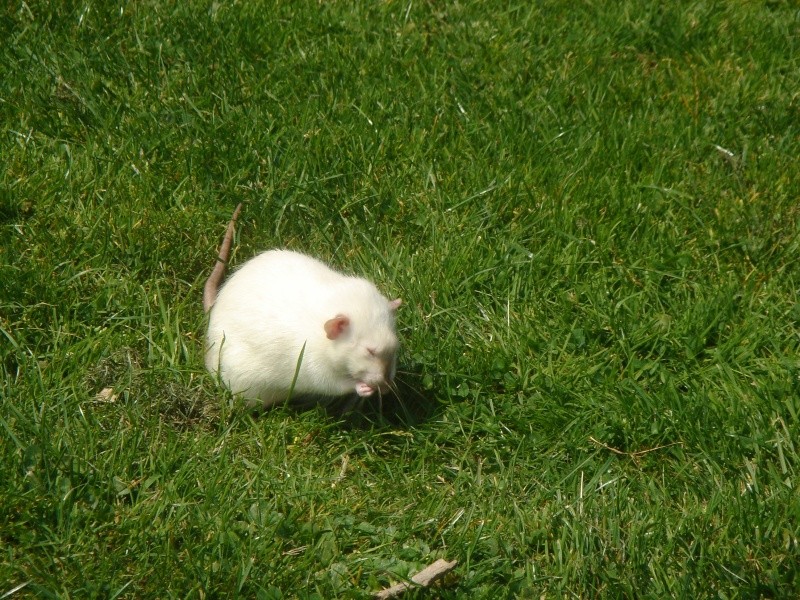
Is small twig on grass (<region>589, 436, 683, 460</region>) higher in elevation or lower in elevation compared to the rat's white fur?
lower

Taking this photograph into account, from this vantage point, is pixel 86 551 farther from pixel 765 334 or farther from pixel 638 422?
pixel 765 334

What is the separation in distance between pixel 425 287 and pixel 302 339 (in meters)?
0.83

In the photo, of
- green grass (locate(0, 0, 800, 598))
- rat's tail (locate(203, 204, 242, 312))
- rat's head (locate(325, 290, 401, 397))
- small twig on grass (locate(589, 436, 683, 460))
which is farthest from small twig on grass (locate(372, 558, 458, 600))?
rat's tail (locate(203, 204, 242, 312))

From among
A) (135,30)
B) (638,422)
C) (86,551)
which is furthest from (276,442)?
(135,30)

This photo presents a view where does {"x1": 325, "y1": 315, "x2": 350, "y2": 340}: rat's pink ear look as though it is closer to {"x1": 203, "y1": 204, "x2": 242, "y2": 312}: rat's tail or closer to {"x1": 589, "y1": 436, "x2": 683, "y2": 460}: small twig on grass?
{"x1": 203, "y1": 204, "x2": 242, "y2": 312}: rat's tail

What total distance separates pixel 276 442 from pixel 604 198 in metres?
2.31

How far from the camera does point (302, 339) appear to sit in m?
4.19

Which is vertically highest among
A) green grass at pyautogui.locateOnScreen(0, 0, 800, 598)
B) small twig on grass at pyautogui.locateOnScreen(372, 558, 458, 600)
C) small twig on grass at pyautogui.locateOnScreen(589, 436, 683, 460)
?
green grass at pyautogui.locateOnScreen(0, 0, 800, 598)

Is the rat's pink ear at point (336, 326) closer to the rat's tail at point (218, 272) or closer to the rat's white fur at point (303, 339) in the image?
the rat's white fur at point (303, 339)

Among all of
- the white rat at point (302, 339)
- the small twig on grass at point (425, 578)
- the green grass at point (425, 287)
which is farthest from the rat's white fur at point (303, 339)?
the small twig on grass at point (425, 578)

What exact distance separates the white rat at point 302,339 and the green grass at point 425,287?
0.45ft

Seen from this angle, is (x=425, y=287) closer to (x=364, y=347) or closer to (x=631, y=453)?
(x=364, y=347)

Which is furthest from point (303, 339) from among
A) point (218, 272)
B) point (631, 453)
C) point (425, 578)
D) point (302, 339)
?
point (631, 453)

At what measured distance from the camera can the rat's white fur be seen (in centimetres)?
414
